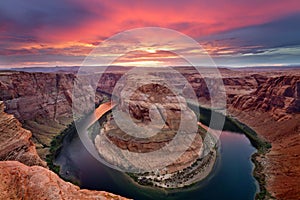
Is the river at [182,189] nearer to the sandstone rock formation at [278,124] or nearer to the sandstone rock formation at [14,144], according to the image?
the sandstone rock formation at [278,124]

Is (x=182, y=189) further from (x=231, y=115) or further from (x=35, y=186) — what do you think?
(x=231, y=115)

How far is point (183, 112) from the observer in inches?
2576

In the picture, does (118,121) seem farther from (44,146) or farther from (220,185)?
(220,185)

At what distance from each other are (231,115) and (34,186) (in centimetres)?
9852

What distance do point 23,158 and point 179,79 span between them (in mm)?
155774

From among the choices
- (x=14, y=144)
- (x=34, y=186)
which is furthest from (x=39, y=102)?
(x=34, y=186)

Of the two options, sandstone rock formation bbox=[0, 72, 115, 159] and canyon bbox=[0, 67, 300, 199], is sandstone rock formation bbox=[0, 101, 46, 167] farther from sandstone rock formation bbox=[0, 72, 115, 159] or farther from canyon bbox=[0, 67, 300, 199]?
sandstone rock formation bbox=[0, 72, 115, 159]

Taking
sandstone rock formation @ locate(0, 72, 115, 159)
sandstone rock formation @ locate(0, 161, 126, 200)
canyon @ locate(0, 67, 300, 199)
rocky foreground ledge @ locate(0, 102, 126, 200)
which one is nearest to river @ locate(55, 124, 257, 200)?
canyon @ locate(0, 67, 300, 199)

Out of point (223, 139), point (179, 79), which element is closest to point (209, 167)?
point (223, 139)

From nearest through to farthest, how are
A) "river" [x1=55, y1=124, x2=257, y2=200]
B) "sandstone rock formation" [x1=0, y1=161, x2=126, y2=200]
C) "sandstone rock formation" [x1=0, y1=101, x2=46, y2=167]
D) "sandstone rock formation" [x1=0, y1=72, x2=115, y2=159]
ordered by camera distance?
"sandstone rock formation" [x1=0, y1=161, x2=126, y2=200] → "sandstone rock formation" [x1=0, y1=101, x2=46, y2=167] → "river" [x1=55, y1=124, x2=257, y2=200] → "sandstone rock formation" [x1=0, y1=72, x2=115, y2=159]

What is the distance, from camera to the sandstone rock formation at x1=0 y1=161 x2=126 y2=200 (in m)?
13.4

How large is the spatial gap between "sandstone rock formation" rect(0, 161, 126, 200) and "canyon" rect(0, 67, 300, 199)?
766cm

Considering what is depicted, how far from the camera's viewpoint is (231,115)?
333 ft

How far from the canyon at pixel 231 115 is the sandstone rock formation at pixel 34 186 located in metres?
7.66
